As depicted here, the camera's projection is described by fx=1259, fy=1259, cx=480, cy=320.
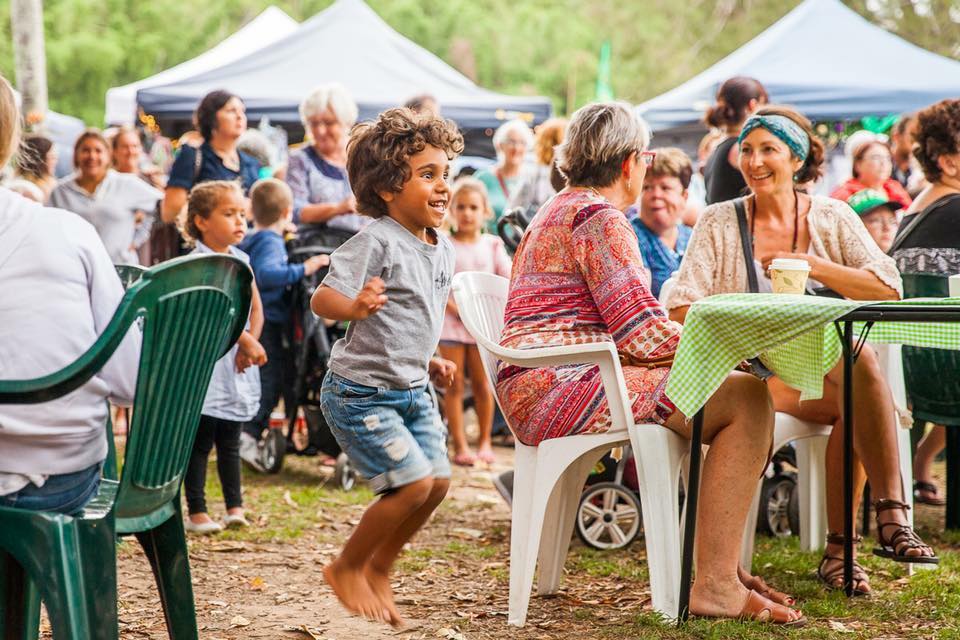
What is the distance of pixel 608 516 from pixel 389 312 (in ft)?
6.08

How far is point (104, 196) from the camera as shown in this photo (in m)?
8.26

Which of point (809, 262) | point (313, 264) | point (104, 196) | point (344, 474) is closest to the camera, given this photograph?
point (809, 262)

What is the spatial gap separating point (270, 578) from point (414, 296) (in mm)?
1475

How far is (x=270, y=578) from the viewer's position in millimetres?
4496

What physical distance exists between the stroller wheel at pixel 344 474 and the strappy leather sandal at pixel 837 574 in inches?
110

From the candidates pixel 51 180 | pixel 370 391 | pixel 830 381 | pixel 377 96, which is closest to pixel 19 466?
pixel 370 391

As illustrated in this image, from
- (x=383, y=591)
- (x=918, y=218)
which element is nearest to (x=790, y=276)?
(x=383, y=591)

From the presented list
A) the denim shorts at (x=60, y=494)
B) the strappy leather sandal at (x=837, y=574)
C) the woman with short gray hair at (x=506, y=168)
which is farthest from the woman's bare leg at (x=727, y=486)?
the woman with short gray hair at (x=506, y=168)

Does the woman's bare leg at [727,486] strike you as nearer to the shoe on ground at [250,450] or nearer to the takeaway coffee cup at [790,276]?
the takeaway coffee cup at [790,276]

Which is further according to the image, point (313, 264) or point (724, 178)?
point (313, 264)

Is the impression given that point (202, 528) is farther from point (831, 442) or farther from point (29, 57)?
point (29, 57)

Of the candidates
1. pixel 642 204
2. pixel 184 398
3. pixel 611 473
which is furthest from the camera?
pixel 642 204

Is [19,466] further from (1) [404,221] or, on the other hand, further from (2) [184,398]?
(1) [404,221]

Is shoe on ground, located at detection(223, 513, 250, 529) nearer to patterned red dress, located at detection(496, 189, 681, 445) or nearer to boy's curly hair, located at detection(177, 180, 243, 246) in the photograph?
boy's curly hair, located at detection(177, 180, 243, 246)
